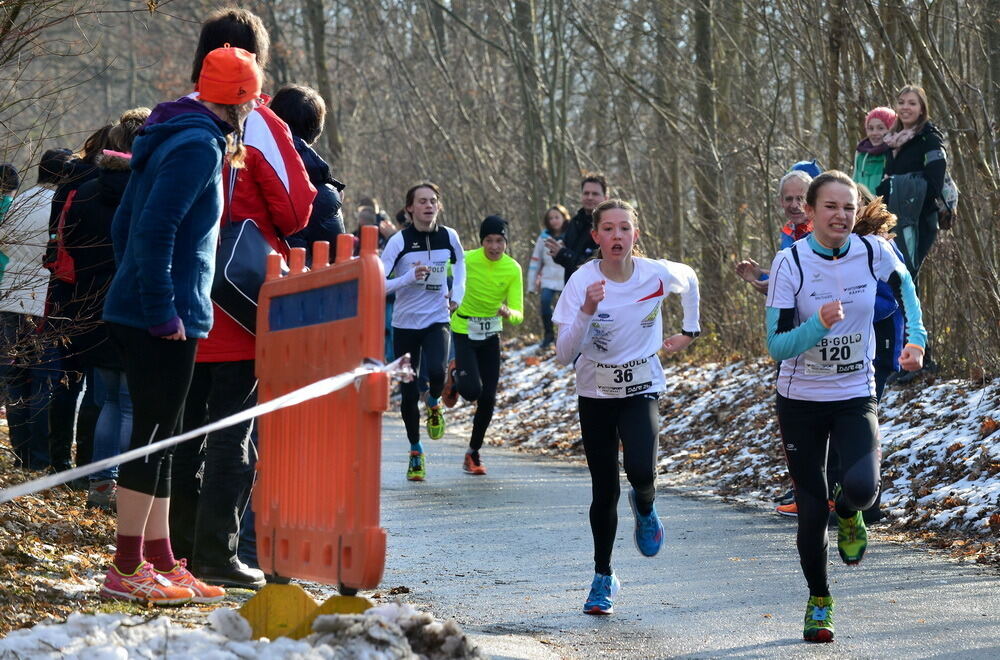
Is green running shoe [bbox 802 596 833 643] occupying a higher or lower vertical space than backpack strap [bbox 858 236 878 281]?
lower

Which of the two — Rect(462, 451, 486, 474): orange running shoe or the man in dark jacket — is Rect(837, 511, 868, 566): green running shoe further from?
the man in dark jacket

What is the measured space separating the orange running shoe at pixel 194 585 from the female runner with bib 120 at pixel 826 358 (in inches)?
99.9

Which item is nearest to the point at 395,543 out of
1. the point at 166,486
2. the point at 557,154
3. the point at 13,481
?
the point at 13,481

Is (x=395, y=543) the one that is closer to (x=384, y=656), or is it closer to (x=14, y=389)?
(x=14, y=389)

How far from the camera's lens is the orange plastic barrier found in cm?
476

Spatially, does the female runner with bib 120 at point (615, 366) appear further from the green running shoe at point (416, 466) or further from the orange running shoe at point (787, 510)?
the green running shoe at point (416, 466)

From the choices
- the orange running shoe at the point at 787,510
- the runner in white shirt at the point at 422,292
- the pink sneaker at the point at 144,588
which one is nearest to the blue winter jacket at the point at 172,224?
the pink sneaker at the point at 144,588

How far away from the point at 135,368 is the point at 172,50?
37465mm

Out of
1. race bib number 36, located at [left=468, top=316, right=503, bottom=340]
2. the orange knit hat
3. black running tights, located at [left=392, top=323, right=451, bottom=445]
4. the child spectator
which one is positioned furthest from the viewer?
race bib number 36, located at [left=468, top=316, right=503, bottom=340]

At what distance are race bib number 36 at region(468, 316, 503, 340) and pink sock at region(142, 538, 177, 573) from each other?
303 inches

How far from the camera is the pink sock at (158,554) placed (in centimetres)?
609

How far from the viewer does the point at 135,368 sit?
6016 mm

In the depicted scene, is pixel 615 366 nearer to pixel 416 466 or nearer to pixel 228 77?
pixel 228 77

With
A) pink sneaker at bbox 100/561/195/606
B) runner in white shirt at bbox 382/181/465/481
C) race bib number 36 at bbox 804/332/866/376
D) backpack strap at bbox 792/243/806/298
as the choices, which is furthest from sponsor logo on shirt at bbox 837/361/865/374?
runner in white shirt at bbox 382/181/465/481
